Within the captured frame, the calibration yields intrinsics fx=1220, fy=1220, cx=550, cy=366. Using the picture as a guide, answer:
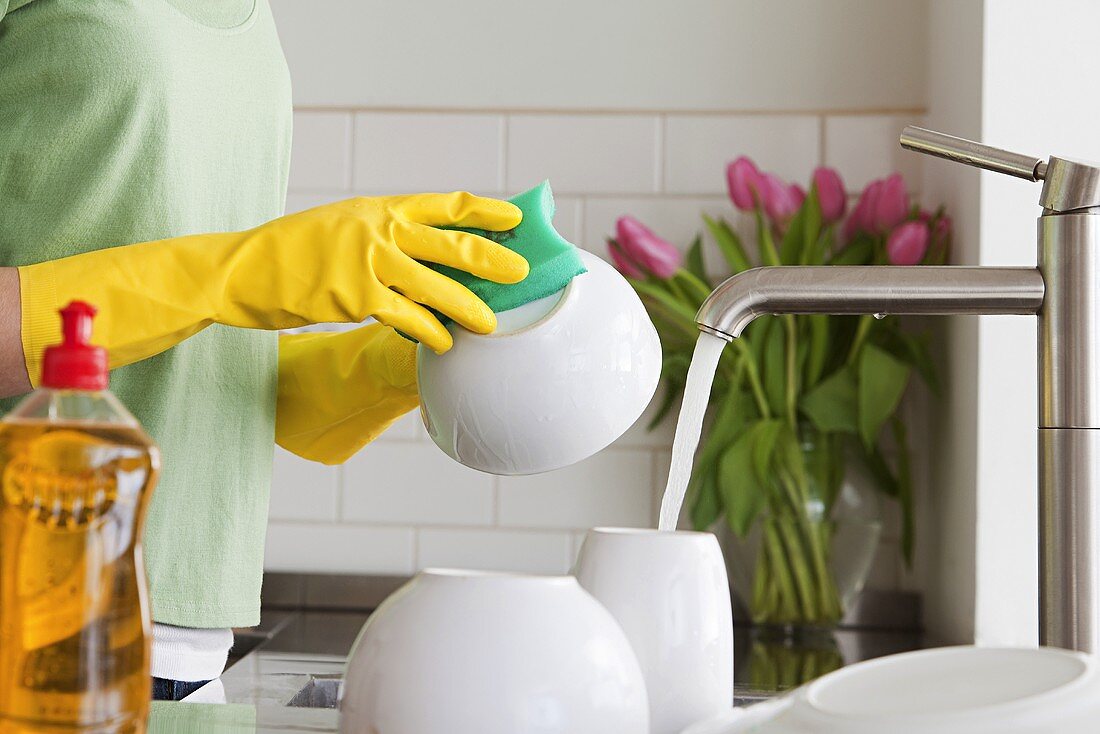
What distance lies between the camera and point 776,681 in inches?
44.4

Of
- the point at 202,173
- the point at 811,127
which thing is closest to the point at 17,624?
the point at 202,173

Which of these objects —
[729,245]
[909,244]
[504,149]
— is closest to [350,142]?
[504,149]

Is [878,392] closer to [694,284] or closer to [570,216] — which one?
[694,284]

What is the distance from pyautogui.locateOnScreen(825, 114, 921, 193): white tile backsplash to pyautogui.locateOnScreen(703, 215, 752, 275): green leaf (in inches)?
6.8

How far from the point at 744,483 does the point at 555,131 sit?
516 mm

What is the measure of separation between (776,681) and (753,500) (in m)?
0.29

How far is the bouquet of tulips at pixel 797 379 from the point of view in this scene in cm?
138

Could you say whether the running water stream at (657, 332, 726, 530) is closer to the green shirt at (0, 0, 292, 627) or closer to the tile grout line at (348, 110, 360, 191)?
the green shirt at (0, 0, 292, 627)

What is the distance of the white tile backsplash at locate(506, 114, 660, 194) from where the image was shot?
155 cm

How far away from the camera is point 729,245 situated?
1.45m

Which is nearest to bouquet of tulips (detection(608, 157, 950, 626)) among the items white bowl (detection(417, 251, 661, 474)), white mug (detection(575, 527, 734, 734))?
white bowl (detection(417, 251, 661, 474))

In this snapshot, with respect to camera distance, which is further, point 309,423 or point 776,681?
point 776,681

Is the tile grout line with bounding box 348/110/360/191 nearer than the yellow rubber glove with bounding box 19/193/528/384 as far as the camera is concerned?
No

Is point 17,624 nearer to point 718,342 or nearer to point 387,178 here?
point 718,342
